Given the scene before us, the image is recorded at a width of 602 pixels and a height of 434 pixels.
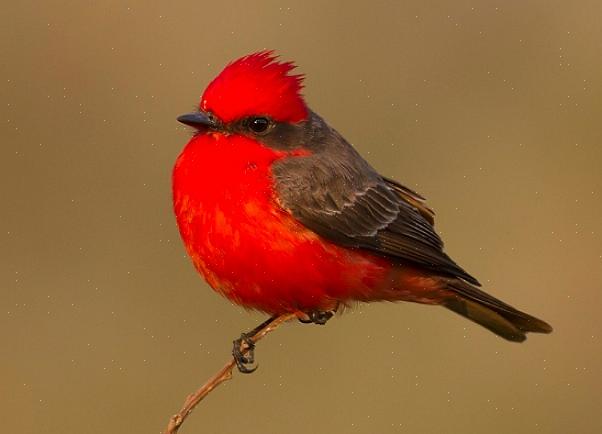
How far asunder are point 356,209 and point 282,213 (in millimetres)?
525

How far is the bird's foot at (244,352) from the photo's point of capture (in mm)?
5953

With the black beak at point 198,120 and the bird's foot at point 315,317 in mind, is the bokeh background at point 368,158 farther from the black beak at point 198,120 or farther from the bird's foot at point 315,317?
the bird's foot at point 315,317

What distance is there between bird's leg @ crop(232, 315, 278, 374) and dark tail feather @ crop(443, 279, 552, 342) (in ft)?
3.40

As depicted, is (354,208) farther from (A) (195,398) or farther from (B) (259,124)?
(A) (195,398)

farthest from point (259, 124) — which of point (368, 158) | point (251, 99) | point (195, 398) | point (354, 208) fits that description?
point (368, 158)

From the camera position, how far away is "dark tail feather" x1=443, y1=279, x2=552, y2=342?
22.0ft

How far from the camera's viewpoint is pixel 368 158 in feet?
27.6

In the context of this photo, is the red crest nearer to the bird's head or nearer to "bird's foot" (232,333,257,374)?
the bird's head

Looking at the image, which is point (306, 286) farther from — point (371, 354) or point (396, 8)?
point (396, 8)

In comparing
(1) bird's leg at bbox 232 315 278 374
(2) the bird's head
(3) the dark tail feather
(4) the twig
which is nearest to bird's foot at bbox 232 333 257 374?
(1) bird's leg at bbox 232 315 278 374

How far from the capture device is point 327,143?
6.39m

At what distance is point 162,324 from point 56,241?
3.32 ft

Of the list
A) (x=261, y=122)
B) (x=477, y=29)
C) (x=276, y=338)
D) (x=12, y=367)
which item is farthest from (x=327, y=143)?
(x=477, y=29)

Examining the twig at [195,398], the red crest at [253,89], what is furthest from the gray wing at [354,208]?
the twig at [195,398]
